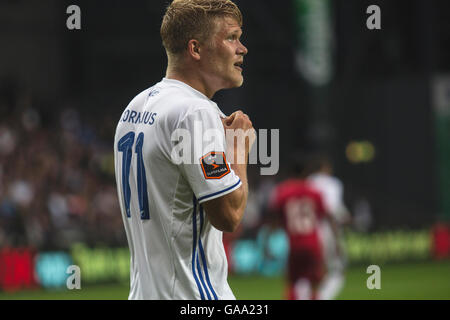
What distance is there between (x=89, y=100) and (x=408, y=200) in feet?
30.3

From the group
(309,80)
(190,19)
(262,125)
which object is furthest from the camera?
(262,125)

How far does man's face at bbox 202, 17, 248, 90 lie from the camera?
328 cm

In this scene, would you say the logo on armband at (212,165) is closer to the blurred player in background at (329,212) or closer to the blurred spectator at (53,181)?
the blurred player in background at (329,212)

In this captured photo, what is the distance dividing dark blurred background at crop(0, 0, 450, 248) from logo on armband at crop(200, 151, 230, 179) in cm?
1493

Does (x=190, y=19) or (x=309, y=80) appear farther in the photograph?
(x=309, y=80)

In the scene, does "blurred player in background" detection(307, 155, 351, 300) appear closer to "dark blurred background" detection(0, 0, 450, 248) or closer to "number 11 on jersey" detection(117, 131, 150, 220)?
"dark blurred background" detection(0, 0, 450, 248)

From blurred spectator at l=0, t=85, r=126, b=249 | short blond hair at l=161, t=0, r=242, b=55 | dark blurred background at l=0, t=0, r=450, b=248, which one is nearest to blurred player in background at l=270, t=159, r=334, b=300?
blurred spectator at l=0, t=85, r=126, b=249

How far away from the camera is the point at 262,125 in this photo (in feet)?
72.7

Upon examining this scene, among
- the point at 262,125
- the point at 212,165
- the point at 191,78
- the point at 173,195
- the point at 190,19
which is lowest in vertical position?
the point at 262,125

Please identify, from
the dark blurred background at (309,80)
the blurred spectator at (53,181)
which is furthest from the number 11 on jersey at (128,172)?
the dark blurred background at (309,80)

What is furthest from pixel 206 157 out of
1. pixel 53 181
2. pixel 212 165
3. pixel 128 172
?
pixel 53 181

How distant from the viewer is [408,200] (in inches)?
962

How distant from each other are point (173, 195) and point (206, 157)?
0.68ft

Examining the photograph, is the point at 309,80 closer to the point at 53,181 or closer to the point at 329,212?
the point at 53,181
